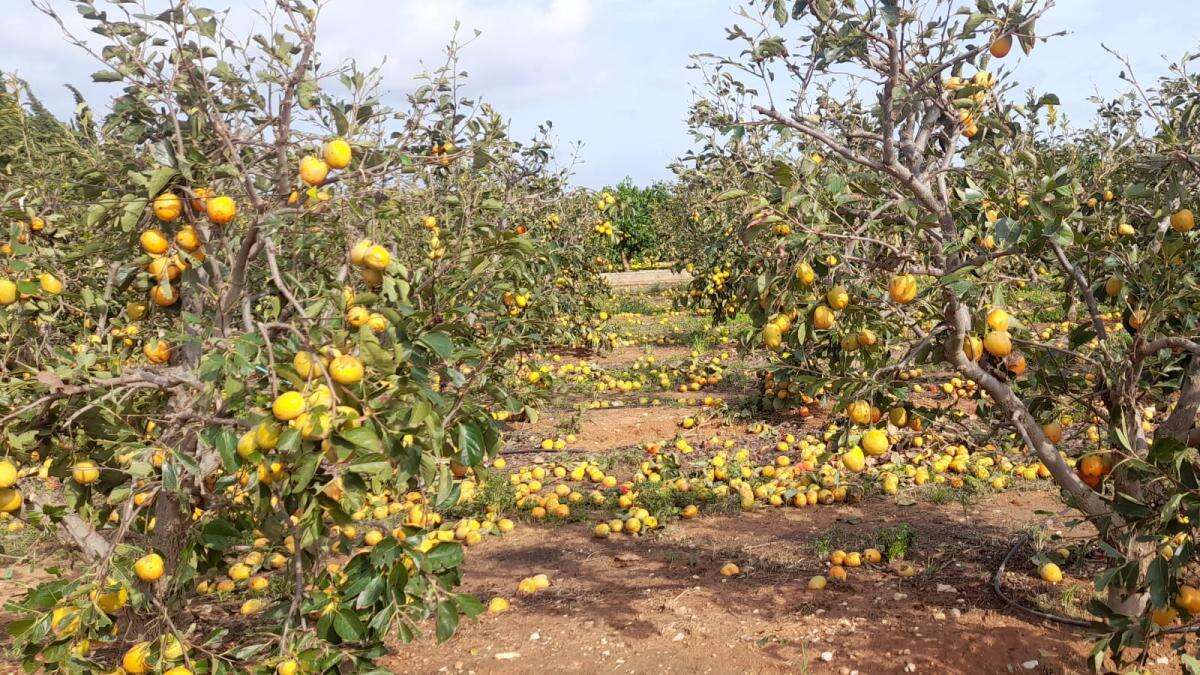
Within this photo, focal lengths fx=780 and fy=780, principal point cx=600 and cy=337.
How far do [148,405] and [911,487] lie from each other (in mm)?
4332

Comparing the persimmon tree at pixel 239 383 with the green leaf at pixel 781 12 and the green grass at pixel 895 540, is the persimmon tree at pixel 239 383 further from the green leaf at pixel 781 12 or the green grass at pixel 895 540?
the green grass at pixel 895 540

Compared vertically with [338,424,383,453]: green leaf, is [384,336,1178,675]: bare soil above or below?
below

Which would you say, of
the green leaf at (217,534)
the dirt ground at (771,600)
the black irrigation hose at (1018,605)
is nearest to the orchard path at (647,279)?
the dirt ground at (771,600)

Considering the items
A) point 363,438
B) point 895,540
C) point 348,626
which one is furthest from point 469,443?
point 895,540

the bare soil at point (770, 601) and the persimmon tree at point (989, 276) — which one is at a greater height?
the persimmon tree at point (989, 276)

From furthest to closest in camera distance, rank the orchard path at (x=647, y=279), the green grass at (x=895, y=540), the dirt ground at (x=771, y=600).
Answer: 1. the orchard path at (x=647, y=279)
2. the green grass at (x=895, y=540)
3. the dirt ground at (x=771, y=600)

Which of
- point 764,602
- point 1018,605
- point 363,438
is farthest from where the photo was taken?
point 764,602

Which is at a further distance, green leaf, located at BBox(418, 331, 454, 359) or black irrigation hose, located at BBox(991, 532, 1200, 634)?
black irrigation hose, located at BBox(991, 532, 1200, 634)

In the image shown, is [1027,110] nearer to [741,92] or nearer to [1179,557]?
[1179,557]

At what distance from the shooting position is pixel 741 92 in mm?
5859

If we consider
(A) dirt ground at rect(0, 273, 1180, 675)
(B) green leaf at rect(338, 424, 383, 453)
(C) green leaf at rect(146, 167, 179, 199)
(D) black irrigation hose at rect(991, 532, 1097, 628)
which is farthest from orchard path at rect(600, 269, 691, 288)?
(B) green leaf at rect(338, 424, 383, 453)

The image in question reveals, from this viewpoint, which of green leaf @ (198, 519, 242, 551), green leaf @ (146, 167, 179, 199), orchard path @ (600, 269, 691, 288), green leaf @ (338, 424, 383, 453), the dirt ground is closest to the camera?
green leaf @ (338, 424, 383, 453)

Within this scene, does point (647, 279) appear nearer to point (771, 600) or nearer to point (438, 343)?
point (771, 600)

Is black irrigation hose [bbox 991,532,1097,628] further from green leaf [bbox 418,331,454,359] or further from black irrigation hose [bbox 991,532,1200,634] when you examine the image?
green leaf [bbox 418,331,454,359]
